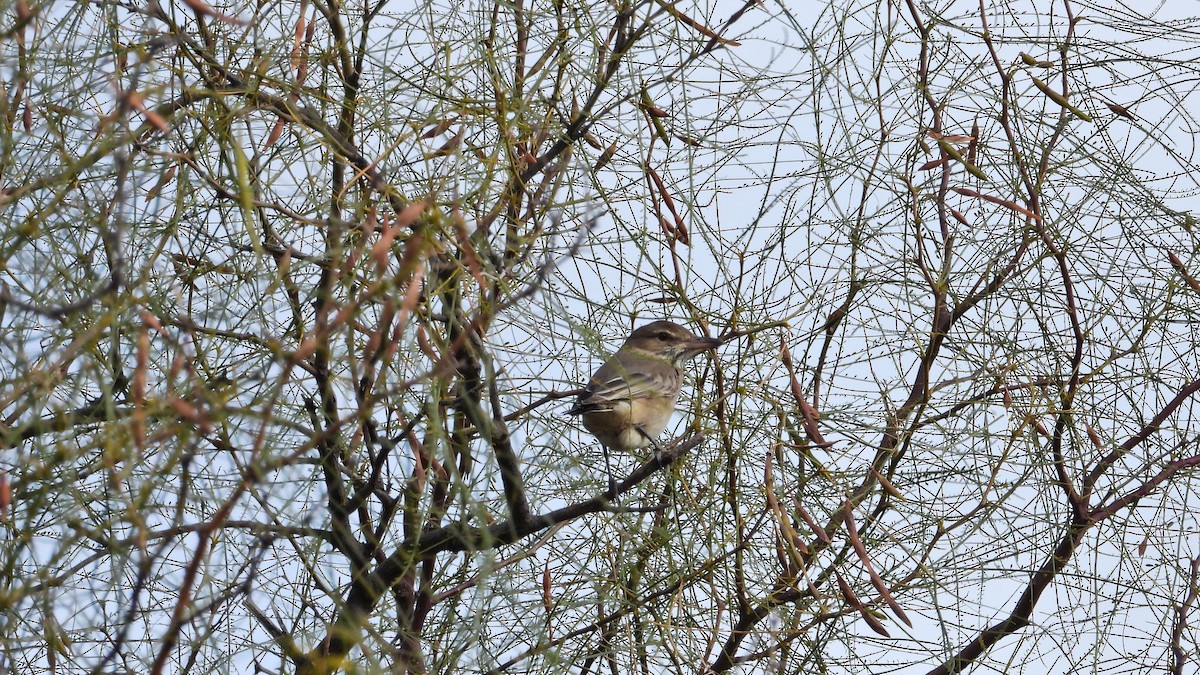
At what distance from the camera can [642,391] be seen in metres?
4.13

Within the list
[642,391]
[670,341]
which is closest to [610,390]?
[642,391]

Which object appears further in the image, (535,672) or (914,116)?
(914,116)

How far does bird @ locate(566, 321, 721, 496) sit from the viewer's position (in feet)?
14.0

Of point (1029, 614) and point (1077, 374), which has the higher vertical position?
point (1077, 374)

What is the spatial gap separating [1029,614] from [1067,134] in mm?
1448

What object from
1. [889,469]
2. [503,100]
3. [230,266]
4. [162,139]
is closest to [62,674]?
[230,266]

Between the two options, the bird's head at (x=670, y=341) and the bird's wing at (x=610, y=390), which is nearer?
the bird's wing at (x=610, y=390)

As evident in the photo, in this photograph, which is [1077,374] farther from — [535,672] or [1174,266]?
[535,672]

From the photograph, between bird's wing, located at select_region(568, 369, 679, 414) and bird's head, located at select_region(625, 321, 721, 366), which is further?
bird's head, located at select_region(625, 321, 721, 366)

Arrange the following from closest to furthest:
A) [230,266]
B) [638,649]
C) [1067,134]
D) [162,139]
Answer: [162,139] → [230,266] → [638,649] → [1067,134]

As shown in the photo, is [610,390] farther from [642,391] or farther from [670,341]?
[670,341]

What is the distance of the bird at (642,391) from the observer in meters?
4.27

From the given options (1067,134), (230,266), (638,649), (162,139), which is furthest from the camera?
(1067,134)

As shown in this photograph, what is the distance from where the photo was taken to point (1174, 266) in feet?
14.5
